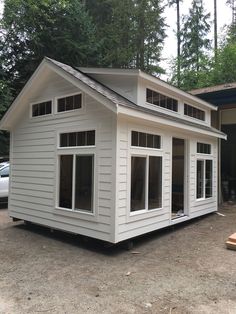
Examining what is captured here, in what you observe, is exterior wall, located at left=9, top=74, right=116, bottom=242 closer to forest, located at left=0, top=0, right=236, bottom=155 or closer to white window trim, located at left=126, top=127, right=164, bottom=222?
white window trim, located at left=126, top=127, right=164, bottom=222

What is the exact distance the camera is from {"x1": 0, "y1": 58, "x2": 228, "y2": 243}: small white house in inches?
236

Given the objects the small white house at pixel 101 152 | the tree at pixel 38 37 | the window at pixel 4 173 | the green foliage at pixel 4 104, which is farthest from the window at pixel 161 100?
the tree at pixel 38 37

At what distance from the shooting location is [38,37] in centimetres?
1702

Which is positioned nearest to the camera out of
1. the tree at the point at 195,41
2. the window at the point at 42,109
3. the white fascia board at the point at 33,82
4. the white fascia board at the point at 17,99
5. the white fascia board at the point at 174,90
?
the white fascia board at the point at 33,82

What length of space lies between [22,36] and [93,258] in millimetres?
15291

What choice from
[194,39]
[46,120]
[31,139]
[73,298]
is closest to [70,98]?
[46,120]

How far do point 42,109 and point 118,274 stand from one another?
179 inches

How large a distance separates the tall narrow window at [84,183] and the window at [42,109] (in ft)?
5.64

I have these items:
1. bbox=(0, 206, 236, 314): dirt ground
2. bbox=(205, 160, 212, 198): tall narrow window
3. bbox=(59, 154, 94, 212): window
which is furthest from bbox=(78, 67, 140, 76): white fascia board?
bbox=(205, 160, 212, 198): tall narrow window

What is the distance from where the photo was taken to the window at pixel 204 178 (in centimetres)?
902

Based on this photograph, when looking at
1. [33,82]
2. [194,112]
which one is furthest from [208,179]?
[33,82]

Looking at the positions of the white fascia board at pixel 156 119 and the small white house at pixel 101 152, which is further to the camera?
the small white house at pixel 101 152

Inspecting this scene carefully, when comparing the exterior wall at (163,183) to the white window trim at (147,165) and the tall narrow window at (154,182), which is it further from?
the tall narrow window at (154,182)

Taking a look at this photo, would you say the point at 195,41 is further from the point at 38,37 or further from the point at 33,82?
the point at 33,82
